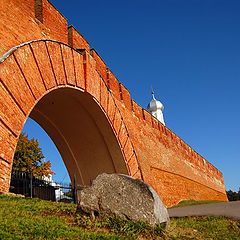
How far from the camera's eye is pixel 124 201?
523 cm

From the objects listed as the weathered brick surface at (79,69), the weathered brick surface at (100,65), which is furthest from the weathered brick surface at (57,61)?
the weathered brick surface at (100,65)

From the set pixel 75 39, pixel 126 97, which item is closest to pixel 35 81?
pixel 75 39

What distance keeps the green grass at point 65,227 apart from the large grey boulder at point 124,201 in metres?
0.12

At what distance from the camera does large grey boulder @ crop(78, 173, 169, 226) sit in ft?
16.8

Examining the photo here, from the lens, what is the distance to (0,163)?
610 cm

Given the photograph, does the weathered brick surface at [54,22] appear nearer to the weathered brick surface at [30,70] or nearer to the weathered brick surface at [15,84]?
the weathered brick surface at [30,70]

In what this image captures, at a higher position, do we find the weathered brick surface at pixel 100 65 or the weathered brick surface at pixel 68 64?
the weathered brick surface at pixel 100 65

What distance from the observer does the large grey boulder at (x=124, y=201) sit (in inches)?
201

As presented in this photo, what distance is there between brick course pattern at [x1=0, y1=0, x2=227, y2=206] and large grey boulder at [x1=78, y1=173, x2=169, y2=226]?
5.87ft

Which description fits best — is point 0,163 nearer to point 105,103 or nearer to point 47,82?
point 47,82

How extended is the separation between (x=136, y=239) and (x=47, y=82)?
185 inches

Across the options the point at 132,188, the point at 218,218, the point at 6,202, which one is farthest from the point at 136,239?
the point at 218,218

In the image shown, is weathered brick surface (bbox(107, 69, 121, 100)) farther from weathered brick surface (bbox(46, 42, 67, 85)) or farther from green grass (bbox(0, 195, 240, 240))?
green grass (bbox(0, 195, 240, 240))

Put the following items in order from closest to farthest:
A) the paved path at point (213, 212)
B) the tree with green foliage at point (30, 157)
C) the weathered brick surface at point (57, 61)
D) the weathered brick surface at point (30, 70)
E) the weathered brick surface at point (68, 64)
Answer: the weathered brick surface at point (30, 70), the weathered brick surface at point (57, 61), the paved path at point (213, 212), the weathered brick surface at point (68, 64), the tree with green foliage at point (30, 157)
